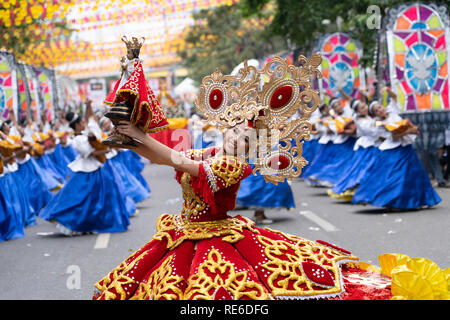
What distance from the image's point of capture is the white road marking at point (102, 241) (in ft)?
24.7

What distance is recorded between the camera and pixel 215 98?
3.77m

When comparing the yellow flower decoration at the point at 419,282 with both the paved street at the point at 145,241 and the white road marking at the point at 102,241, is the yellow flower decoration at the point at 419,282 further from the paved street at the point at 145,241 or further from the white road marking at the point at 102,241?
the white road marking at the point at 102,241

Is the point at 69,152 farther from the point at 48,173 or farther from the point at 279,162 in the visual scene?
the point at 279,162

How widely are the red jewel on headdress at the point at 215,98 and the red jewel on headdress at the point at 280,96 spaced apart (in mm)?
361

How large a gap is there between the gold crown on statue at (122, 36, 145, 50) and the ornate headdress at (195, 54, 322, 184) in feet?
2.40

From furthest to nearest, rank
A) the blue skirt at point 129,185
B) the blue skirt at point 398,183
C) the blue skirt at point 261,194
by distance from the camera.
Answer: the blue skirt at point 129,185 → the blue skirt at point 398,183 → the blue skirt at point 261,194

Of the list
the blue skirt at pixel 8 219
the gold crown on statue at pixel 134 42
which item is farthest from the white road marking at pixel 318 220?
the gold crown on statue at pixel 134 42

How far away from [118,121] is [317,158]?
1125 centimetres

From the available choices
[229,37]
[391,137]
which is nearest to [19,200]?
[391,137]

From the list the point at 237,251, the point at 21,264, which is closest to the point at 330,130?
A: the point at 21,264

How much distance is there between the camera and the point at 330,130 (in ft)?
44.6

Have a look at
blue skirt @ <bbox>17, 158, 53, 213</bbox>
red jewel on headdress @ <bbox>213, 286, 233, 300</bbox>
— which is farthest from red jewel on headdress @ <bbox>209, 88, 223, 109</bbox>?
blue skirt @ <bbox>17, 158, 53, 213</bbox>
